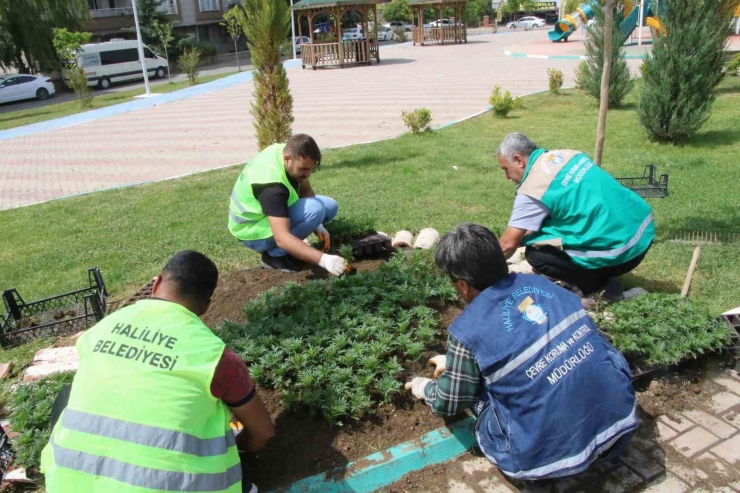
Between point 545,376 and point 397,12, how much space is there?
6037cm

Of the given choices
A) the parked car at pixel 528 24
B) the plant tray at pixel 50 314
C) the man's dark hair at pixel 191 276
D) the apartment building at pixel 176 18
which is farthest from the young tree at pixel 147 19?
the man's dark hair at pixel 191 276

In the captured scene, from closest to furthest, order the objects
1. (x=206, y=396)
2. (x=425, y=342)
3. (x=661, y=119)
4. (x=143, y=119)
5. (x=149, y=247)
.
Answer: (x=206, y=396) → (x=425, y=342) → (x=149, y=247) → (x=661, y=119) → (x=143, y=119)

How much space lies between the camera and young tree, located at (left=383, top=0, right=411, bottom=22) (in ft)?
187

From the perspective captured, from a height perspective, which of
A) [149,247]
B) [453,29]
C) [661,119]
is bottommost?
[149,247]

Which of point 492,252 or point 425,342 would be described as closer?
point 492,252

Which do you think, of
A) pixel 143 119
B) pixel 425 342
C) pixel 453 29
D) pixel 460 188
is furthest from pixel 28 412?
pixel 453 29

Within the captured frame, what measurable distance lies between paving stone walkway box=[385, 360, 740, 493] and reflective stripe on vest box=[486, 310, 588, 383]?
653 millimetres

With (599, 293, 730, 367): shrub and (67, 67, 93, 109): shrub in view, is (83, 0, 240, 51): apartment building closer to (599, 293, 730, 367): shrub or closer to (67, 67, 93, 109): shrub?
(67, 67, 93, 109): shrub

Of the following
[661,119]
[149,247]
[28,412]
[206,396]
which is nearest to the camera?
[206,396]

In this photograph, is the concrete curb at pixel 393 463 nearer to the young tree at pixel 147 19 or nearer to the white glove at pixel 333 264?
the white glove at pixel 333 264

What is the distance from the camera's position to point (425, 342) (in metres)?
3.37

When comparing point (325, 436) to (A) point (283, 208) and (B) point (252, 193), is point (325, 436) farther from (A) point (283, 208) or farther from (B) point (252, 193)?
(B) point (252, 193)

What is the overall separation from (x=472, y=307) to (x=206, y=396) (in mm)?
1055

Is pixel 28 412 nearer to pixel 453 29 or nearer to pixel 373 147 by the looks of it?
pixel 373 147
